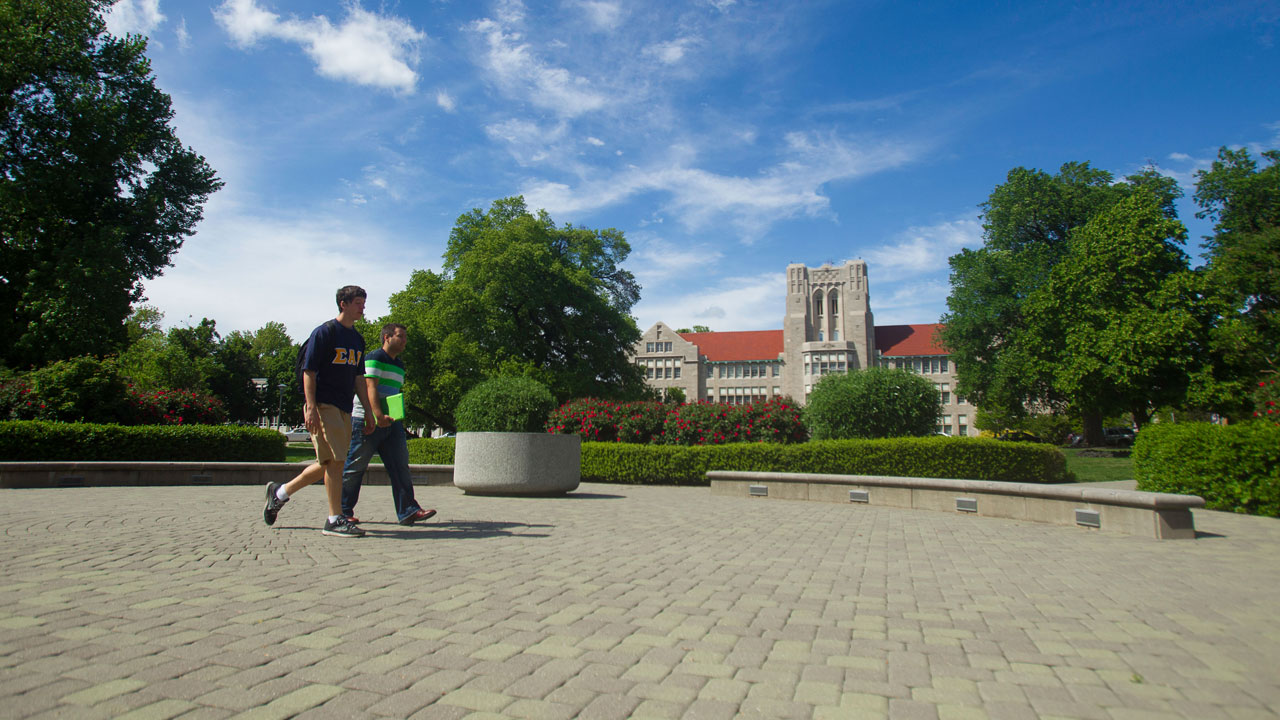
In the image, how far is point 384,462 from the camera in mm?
6441

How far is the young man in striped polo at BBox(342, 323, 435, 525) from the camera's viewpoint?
21.1ft

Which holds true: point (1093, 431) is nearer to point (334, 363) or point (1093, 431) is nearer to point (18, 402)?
point (334, 363)

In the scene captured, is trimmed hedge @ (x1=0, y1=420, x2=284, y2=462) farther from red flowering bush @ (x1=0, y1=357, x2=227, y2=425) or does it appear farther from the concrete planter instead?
the concrete planter

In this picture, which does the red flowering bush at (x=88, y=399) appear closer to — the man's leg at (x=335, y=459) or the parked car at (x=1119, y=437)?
the man's leg at (x=335, y=459)

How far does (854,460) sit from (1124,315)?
69.6ft

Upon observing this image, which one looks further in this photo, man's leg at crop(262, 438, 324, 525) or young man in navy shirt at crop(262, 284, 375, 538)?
man's leg at crop(262, 438, 324, 525)

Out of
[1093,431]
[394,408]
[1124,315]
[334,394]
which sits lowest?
[1093,431]

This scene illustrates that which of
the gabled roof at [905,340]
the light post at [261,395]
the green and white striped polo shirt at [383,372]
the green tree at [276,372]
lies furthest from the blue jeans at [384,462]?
the gabled roof at [905,340]

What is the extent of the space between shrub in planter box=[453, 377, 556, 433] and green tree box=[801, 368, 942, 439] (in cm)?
736

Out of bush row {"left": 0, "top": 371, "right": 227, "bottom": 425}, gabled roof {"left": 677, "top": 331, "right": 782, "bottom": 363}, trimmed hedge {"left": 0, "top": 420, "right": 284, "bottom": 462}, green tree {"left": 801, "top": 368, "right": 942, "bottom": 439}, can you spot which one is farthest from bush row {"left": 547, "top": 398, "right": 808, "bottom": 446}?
gabled roof {"left": 677, "top": 331, "right": 782, "bottom": 363}

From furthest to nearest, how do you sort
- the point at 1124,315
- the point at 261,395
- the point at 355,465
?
the point at 261,395 < the point at 1124,315 < the point at 355,465

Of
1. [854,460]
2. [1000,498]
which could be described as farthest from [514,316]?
[1000,498]

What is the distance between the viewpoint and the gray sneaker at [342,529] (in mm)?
5961

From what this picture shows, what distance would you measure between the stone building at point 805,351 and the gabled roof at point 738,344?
0.13m
